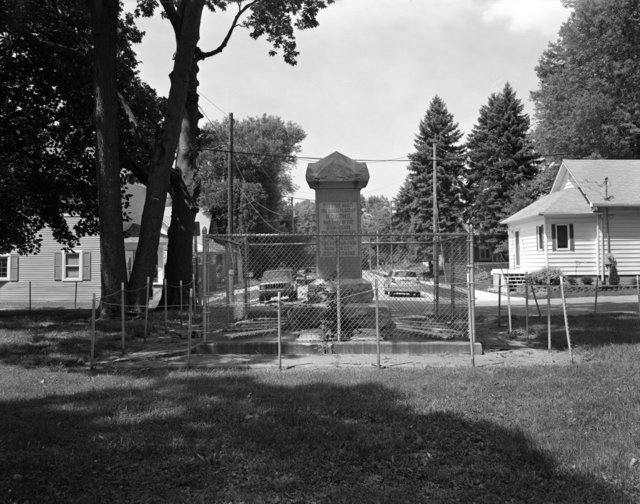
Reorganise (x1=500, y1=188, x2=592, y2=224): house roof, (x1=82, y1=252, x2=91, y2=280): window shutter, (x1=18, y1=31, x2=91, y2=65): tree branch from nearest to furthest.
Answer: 1. (x1=18, y1=31, x2=91, y2=65): tree branch
2. (x1=500, y1=188, x2=592, y2=224): house roof
3. (x1=82, y1=252, x2=91, y2=280): window shutter

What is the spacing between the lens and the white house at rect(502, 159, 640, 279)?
26953 mm

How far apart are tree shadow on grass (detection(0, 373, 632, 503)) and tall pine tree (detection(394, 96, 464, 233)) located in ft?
137

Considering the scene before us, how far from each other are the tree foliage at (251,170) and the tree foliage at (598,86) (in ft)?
72.1

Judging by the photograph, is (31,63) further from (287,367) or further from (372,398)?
(372,398)

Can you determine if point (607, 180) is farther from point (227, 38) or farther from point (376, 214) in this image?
point (376, 214)

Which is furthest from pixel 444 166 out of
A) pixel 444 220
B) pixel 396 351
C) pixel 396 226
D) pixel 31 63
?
pixel 396 351

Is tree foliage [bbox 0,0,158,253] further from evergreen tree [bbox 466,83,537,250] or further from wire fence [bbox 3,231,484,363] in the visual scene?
evergreen tree [bbox 466,83,537,250]

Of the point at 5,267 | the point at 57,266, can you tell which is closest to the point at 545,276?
the point at 57,266

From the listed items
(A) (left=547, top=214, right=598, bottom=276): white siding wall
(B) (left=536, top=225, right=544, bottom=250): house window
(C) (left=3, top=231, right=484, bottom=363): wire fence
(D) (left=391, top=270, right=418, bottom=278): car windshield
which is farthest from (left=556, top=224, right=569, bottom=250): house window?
(D) (left=391, top=270, right=418, bottom=278): car windshield

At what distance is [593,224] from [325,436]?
26641mm

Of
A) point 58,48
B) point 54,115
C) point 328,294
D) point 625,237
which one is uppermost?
point 58,48

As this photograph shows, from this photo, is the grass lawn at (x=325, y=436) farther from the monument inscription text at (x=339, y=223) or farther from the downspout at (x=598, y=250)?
the downspout at (x=598, y=250)

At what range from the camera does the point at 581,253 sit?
2755 cm

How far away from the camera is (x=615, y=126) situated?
116ft
